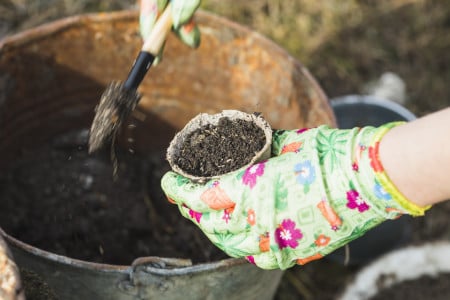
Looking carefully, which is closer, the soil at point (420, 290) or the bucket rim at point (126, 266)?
the bucket rim at point (126, 266)

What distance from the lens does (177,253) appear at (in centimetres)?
202

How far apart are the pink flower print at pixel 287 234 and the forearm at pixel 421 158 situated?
0.23 meters

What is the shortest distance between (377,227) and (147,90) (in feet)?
3.37

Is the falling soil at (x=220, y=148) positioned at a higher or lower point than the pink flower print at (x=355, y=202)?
lower

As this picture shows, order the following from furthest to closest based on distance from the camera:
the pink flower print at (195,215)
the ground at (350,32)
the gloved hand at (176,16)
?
the ground at (350,32) < the gloved hand at (176,16) < the pink flower print at (195,215)

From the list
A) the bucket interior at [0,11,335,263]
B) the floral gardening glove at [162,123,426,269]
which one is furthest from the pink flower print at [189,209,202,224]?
the bucket interior at [0,11,335,263]

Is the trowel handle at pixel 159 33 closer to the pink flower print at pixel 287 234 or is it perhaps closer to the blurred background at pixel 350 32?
the pink flower print at pixel 287 234

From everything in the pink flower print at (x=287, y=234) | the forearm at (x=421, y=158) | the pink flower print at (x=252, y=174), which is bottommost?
the pink flower print at (x=287, y=234)

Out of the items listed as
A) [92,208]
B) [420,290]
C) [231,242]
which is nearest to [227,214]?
[231,242]

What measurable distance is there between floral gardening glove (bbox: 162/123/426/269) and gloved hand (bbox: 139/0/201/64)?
513mm

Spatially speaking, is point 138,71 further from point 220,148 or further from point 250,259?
point 250,259

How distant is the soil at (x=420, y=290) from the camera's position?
215cm

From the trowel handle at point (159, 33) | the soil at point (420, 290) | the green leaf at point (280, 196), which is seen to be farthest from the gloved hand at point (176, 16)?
the soil at point (420, 290)

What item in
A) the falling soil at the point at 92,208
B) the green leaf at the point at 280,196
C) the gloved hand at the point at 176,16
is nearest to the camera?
the green leaf at the point at 280,196
